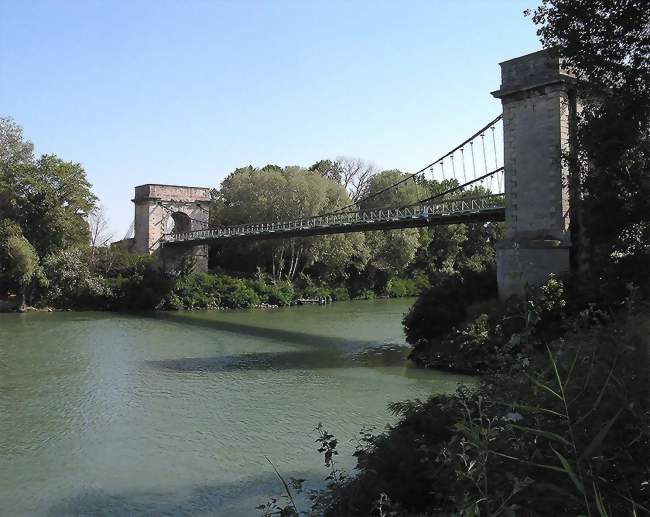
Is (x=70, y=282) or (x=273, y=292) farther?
(x=273, y=292)

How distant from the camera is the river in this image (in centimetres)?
694

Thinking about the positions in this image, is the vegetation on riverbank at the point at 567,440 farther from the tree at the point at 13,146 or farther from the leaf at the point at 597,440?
the tree at the point at 13,146

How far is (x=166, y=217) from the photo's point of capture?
1521 inches

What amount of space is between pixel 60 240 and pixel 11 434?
23.5 metres

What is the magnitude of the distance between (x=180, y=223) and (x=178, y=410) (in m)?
31.6

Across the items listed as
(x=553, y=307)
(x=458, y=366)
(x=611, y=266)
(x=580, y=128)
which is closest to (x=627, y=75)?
(x=580, y=128)

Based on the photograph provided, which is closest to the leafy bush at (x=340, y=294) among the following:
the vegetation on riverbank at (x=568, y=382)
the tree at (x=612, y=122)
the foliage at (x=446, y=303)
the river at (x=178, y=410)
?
the river at (x=178, y=410)

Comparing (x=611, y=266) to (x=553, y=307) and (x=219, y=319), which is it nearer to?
(x=553, y=307)

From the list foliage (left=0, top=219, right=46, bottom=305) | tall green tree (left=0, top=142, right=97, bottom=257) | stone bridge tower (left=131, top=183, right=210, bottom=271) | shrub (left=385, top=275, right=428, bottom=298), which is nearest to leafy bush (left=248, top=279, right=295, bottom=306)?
stone bridge tower (left=131, top=183, right=210, bottom=271)

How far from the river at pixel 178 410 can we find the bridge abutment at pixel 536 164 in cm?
411

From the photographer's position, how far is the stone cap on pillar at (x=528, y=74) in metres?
15.3

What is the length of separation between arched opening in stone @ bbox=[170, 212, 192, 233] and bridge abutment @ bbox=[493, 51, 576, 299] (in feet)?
89.2

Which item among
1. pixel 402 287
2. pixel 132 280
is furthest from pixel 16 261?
pixel 402 287

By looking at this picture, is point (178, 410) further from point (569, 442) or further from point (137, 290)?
point (137, 290)
